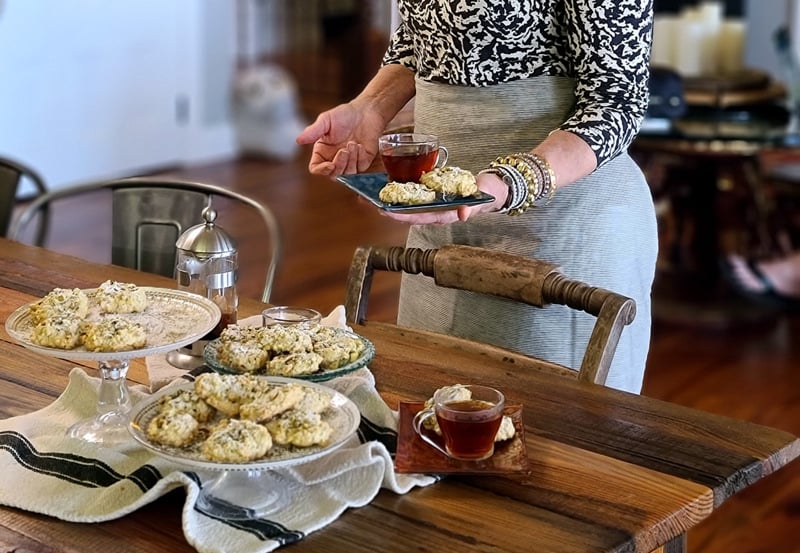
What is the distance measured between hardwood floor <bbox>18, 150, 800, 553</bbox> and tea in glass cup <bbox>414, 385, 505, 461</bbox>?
1.51 metres

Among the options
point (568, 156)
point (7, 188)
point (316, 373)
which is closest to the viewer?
point (316, 373)

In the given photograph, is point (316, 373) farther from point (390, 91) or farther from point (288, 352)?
point (390, 91)

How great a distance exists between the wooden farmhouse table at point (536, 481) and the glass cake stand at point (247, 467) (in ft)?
0.14

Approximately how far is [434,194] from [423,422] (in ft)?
1.17

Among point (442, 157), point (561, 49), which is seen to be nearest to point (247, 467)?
point (442, 157)

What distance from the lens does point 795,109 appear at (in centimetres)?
398

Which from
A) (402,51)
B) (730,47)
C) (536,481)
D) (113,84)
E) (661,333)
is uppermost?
(402,51)

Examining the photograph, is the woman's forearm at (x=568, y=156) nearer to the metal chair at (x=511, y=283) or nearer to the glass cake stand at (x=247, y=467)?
the metal chair at (x=511, y=283)

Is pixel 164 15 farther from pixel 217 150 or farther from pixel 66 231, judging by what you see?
pixel 66 231

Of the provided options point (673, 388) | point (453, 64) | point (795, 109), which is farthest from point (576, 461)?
point (795, 109)

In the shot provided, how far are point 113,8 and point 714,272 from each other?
2.90 metres

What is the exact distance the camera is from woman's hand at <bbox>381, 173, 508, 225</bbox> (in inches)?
59.1

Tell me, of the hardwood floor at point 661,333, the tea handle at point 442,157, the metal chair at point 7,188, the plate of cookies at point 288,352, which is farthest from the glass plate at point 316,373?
the hardwood floor at point 661,333

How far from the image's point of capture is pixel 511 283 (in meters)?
1.63
